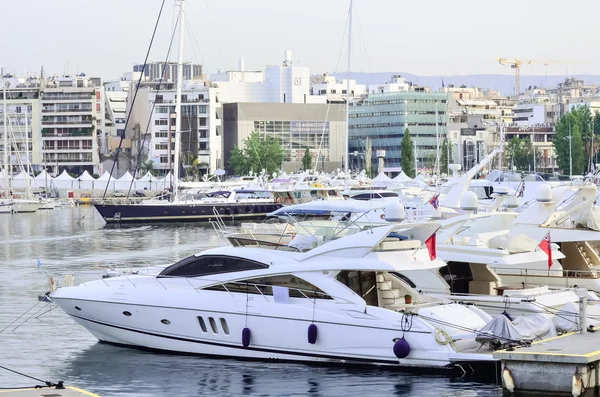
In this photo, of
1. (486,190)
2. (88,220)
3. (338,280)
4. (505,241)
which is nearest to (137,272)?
(338,280)

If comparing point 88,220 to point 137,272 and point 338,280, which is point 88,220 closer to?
point 137,272

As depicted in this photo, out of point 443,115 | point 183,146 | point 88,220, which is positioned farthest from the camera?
point 443,115

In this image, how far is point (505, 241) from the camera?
27297 mm

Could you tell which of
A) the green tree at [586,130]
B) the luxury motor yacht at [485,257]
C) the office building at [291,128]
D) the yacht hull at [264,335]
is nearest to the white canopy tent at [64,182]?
the office building at [291,128]

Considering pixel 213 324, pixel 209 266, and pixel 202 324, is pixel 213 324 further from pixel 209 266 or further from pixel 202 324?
pixel 209 266

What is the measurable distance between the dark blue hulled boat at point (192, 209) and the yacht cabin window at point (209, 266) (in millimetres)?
51195

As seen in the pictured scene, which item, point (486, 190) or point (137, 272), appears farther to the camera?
point (486, 190)

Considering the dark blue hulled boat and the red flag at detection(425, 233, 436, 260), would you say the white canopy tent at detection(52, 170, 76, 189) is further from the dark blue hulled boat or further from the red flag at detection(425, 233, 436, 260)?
the red flag at detection(425, 233, 436, 260)

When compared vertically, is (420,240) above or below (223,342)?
above

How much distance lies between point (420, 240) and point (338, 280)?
205 centimetres

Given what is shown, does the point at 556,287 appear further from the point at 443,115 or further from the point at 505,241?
the point at 443,115

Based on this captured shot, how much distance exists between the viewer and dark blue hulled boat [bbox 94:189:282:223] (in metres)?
79.6

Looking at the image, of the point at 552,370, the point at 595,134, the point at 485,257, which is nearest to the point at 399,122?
the point at 595,134

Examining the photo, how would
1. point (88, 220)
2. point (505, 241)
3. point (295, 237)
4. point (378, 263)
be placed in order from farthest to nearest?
point (88, 220) < point (505, 241) < point (295, 237) < point (378, 263)
